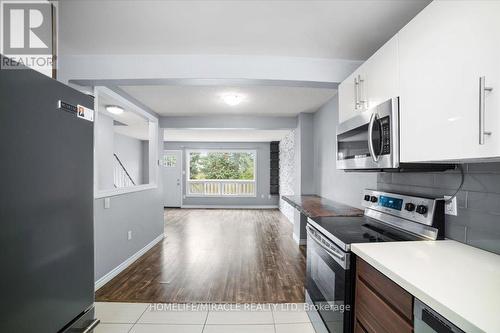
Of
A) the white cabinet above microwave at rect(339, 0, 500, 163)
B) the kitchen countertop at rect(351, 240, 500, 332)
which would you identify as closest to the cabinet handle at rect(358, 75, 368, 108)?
the white cabinet above microwave at rect(339, 0, 500, 163)

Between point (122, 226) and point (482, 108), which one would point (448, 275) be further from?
point (122, 226)

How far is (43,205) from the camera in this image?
2.89ft

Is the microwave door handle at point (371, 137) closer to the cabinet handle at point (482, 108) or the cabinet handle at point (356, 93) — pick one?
the cabinet handle at point (356, 93)

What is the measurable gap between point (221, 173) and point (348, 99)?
7072 millimetres

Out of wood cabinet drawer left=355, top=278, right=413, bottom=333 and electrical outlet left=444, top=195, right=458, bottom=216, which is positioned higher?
electrical outlet left=444, top=195, right=458, bottom=216

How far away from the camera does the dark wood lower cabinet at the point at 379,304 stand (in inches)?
38.0

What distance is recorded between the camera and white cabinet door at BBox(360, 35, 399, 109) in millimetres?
1449

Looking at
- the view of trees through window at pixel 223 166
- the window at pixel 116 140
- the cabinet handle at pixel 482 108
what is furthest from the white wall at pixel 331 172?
the view of trees through window at pixel 223 166

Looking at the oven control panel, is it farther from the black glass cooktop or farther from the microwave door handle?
the microwave door handle

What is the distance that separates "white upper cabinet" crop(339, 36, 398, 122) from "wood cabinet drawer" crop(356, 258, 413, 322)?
3.17 feet

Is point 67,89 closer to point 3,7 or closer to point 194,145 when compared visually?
point 3,7

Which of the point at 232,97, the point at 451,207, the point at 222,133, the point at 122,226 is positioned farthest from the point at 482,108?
the point at 222,133

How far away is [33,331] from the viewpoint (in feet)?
2.77

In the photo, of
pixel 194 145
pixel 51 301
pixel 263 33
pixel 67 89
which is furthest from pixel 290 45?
pixel 194 145
